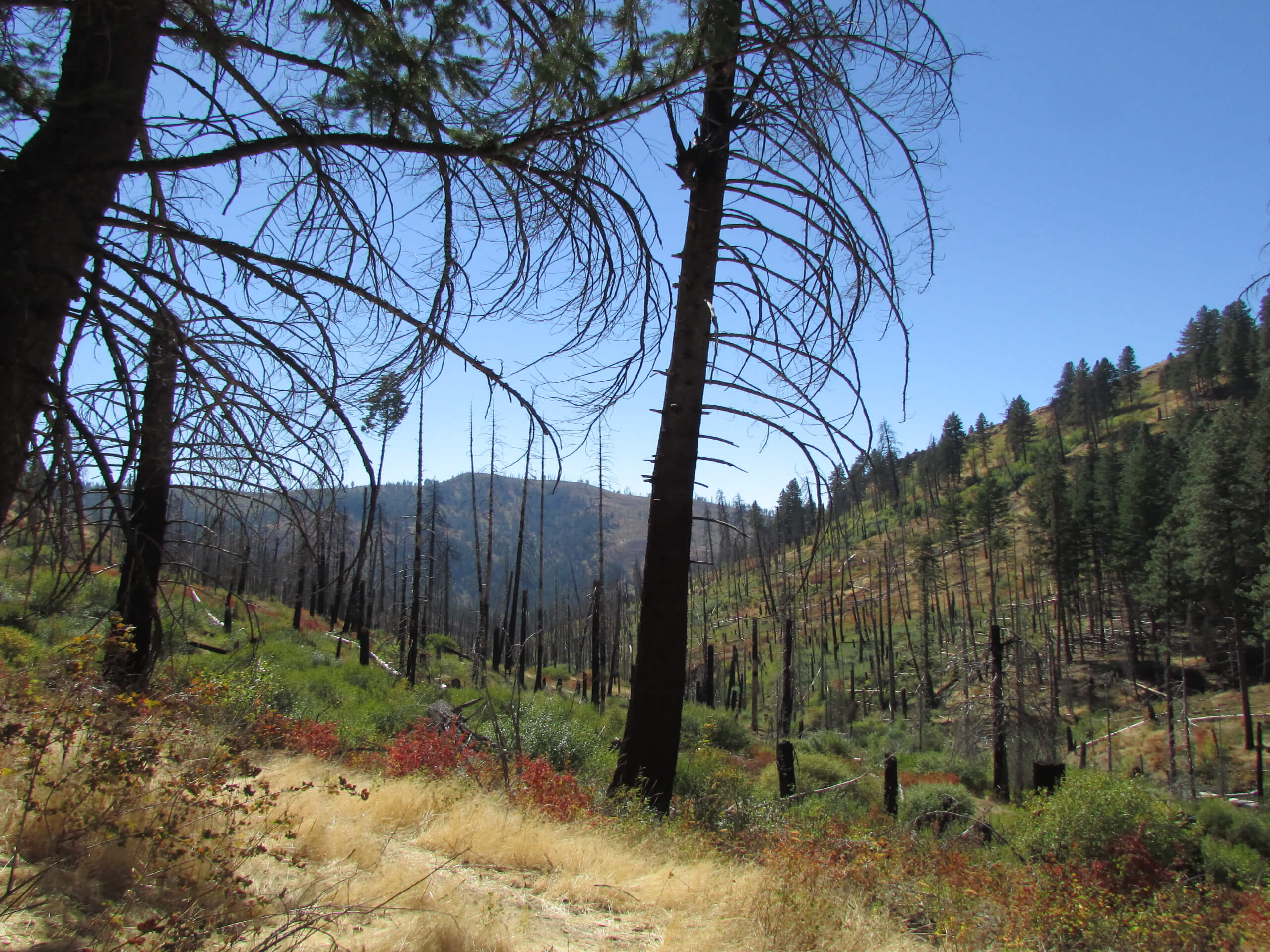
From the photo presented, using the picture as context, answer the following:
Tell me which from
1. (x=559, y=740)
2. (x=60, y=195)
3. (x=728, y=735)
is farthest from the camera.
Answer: (x=728, y=735)

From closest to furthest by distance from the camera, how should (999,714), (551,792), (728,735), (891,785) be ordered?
(551,792), (891,785), (999,714), (728,735)

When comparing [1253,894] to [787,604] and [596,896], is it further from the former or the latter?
[596,896]

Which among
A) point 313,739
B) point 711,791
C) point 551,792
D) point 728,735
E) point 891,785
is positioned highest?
point 551,792

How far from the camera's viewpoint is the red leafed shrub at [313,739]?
7.54 meters

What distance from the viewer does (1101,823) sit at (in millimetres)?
10750

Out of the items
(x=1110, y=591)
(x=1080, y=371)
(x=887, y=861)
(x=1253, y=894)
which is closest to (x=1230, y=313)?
(x=1080, y=371)

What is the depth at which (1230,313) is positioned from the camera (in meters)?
90.2

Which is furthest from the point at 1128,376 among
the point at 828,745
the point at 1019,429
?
the point at 828,745

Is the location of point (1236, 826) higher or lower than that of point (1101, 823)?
lower

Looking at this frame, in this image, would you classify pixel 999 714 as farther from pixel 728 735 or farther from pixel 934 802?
pixel 728 735

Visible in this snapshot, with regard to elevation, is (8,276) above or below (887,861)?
above

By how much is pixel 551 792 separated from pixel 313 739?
3.72 meters

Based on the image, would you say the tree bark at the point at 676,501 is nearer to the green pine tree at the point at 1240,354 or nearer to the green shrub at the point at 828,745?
the green shrub at the point at 828,745

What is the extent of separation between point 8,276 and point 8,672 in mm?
4341
